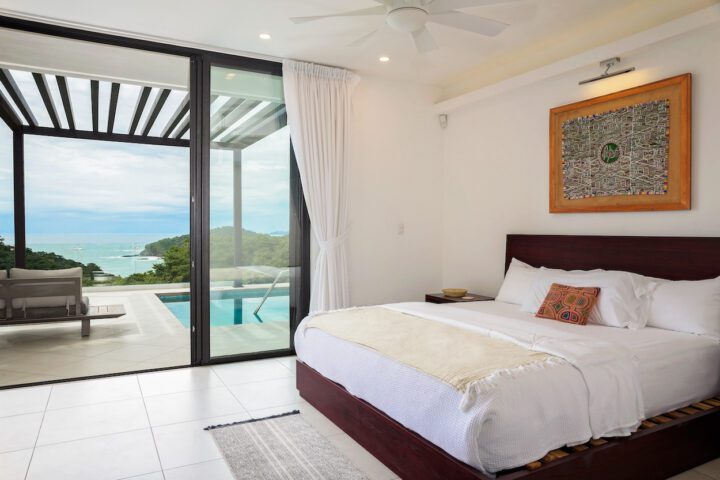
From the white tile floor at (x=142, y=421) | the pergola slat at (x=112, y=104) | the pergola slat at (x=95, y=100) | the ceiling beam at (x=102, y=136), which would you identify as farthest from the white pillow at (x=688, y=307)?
the ceiling beam at (x=102, y=136)

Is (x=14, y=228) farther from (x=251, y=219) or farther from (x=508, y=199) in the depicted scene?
(x=508, y=199)

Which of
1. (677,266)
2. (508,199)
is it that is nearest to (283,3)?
(508,199)

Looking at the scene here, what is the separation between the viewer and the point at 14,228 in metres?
7.51

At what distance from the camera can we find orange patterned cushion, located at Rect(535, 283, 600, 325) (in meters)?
3.26

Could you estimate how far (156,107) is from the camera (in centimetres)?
738

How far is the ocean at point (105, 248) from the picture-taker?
9.79 meters

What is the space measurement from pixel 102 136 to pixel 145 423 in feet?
25.5

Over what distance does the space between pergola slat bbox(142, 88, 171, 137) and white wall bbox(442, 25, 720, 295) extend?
12.7 ft

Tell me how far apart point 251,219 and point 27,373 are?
2.33m

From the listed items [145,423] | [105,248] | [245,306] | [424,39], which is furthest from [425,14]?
[105,248]

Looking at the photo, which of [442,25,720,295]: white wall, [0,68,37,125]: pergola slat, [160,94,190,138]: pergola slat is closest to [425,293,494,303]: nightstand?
[442,25,720,295]: white wall

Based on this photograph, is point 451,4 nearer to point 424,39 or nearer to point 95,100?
point 424,39

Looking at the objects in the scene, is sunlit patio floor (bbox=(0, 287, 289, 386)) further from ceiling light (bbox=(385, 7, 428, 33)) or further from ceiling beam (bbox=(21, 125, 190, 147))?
ceiling beam (bbox=(21, 125, 190, 147))

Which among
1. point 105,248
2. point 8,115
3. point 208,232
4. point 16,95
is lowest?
point 105,248
